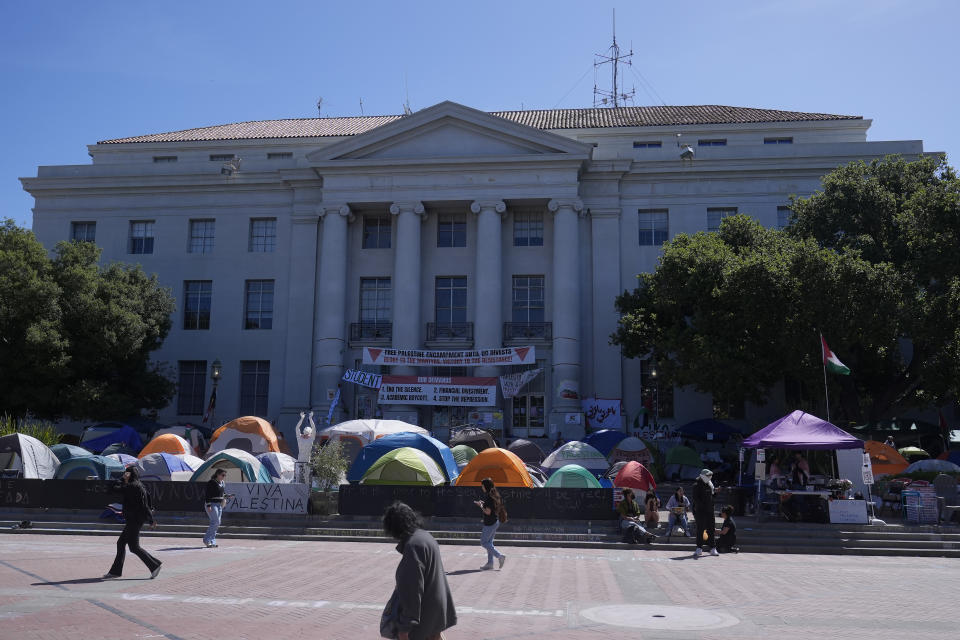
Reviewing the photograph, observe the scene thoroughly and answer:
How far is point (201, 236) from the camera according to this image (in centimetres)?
4350

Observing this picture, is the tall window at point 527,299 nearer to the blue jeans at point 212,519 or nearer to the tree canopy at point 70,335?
the tree canopy at point 70,335

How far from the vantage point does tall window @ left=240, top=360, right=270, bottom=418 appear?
41.0m

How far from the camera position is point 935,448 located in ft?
112

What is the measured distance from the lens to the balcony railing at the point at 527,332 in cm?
3891

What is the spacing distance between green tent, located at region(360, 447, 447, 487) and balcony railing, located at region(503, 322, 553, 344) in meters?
17.0

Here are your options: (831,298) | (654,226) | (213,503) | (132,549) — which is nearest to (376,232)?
(654,226)

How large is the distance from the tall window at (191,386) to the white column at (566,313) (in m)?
18.4

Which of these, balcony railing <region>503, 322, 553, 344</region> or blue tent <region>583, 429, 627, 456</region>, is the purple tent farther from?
balcony railing <region>503, 322, 553, 344</region>

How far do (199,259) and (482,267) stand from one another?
15.7m

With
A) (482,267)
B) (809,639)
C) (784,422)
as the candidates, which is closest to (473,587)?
(809,639)

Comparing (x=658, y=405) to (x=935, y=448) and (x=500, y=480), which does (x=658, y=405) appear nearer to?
(x=935, y=448)

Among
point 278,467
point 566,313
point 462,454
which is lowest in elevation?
point 278,467

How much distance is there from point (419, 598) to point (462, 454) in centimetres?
2304

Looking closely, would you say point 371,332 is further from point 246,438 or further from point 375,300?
point 246,438
